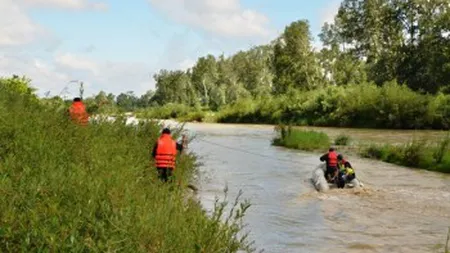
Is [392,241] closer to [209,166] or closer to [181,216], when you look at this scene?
[181,216]

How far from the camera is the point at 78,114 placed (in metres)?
12.6

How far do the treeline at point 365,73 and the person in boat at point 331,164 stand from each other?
2937cm

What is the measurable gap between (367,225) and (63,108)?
7.87 meters

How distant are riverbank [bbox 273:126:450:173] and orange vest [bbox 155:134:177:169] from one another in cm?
1556

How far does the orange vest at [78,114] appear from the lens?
487 inches

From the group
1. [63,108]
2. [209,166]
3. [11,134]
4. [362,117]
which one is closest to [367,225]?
[63,108]

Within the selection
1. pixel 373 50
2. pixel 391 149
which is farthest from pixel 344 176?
pixel 373 50

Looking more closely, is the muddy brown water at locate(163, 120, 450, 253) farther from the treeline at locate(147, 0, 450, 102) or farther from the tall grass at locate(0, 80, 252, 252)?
the treeline at locate(147, 0, 450, 102)

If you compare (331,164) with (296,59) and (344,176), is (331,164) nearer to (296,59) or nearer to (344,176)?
(344,176)

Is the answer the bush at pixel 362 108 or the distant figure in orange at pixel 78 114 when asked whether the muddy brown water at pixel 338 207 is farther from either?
the bush at pixel 362 108

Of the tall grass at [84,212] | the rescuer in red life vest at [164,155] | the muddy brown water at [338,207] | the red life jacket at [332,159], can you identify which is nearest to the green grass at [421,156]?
the muddy brown water at [338,207]

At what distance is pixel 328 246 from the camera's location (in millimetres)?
12594

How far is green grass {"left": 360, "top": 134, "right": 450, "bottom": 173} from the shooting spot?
26016mm

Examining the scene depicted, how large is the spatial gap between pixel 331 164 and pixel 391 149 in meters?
10.6
